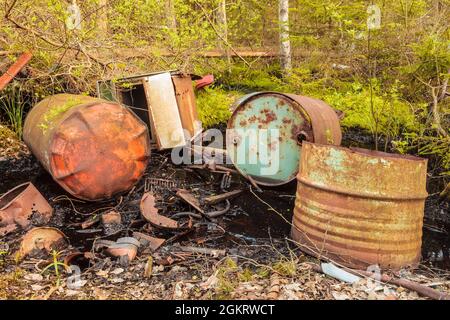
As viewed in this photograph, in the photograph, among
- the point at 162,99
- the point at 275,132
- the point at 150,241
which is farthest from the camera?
the point at 162,99

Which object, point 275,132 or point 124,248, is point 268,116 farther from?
point 124,248

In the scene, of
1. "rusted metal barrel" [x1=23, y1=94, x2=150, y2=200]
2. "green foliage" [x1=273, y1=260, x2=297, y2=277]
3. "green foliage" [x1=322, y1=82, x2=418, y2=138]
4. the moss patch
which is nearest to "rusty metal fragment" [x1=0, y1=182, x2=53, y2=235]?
"rusted metal barrel" [x1=23, y1=94, x2=150, y2=200]

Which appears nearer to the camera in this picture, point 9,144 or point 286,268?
point 286,268

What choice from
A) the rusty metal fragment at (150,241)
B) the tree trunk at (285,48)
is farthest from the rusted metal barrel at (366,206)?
the tree trunk at (285,48)

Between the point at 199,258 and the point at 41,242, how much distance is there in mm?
1464

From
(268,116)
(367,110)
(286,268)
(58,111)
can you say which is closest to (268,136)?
(268,116)

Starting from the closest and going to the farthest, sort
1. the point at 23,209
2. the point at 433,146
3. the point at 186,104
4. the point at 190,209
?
the point at 23,209, the point at 190,209, the point at 433,146, the point at 186,104

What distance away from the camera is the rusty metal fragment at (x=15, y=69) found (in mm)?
5469

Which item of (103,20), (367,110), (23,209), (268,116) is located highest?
(103,20)

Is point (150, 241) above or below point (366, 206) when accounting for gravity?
below

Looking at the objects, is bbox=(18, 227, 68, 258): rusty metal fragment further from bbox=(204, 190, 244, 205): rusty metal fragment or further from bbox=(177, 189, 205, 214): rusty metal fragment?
bbox=(204, 190, 244, 205): rusty metal fragment

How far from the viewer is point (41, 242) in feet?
13.2

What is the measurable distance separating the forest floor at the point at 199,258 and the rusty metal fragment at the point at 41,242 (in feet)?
0.35
